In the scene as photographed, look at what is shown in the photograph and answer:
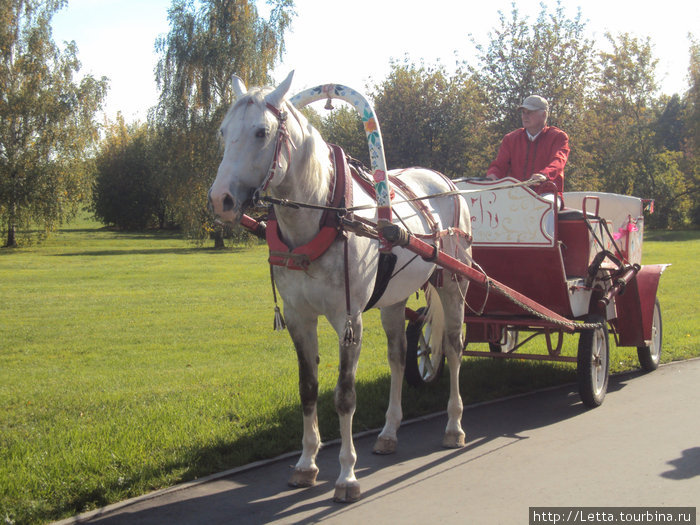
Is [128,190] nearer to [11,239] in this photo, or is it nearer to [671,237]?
[11,239]

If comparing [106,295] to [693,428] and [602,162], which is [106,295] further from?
[602,162]

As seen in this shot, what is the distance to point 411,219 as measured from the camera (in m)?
5.50

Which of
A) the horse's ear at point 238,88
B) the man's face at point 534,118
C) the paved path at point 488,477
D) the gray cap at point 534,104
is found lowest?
the paved path at point 488,477

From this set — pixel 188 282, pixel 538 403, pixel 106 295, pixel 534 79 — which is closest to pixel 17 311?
pixel 106 295

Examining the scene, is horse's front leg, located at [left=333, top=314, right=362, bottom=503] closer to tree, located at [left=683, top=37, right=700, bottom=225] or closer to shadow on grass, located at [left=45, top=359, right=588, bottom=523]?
shadow on grass, located at [left=45, top=359, right=588, bottom=523]

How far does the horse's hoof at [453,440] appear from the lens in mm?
5586

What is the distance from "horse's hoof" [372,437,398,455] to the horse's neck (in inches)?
73.1

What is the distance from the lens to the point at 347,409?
4.64 meters

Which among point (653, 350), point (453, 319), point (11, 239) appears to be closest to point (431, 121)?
point (11, 239)

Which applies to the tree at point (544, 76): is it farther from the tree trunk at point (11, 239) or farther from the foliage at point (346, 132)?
the tree trunk at point (11, 239)

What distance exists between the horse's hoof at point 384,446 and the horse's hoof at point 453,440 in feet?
1.42

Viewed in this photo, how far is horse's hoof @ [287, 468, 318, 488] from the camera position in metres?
4.74

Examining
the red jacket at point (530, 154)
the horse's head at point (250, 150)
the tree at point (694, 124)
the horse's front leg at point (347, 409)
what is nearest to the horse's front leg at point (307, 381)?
the horse's front leg at point (347, 409)

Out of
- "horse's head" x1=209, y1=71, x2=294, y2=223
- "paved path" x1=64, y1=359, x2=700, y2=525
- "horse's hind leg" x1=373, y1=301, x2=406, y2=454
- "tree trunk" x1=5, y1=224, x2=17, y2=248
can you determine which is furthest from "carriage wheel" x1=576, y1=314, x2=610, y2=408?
"tree trunk" x1=5, y1=224, x2=17, y2=248
